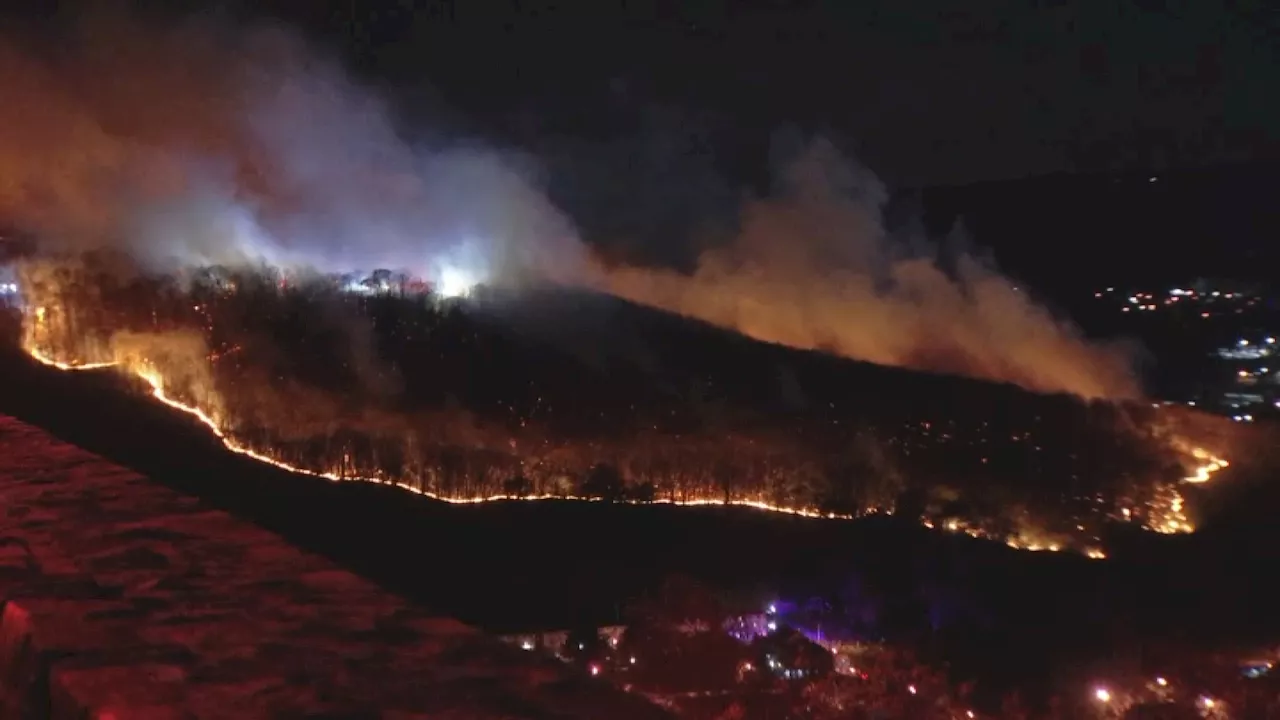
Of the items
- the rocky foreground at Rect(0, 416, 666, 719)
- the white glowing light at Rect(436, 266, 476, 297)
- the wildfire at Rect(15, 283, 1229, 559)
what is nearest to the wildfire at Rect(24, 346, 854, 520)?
the wildfire at Rect(15, 283, 1229, 559)

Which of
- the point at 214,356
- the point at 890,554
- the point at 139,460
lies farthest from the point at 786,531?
the point at 214,356

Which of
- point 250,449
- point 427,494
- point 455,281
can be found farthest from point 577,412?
point 455,281

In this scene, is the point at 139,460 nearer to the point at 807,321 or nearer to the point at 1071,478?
the point at 1071,478

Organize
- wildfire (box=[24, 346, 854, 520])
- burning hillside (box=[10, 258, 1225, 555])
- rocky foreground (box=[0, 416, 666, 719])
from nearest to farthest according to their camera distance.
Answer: rocky foreground (box=[0, 416, 666, 719])
wildfire (box=[24, 346, 854, 520])
burning hillside (box=[10, 258, 1225, 555])

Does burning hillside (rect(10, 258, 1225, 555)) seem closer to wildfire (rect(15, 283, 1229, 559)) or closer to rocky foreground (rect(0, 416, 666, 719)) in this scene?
wildfire (rect(15, 283, 1229, 559))

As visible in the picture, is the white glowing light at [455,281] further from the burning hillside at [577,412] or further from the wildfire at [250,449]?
the wildfire at [250,449]

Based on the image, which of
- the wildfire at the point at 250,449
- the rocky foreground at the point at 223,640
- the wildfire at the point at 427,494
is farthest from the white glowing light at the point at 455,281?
the rocky foreground at the point at 223,640

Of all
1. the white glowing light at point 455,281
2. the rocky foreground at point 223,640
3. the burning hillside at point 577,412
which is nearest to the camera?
the rocky foreground at point 223,640

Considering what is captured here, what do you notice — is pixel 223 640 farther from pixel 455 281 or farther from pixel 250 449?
pixel 455 281
